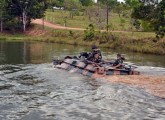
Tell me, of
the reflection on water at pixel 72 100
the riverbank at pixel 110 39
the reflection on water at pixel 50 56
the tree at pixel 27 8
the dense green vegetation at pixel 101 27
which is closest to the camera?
the reflection on water at pixel 72 100

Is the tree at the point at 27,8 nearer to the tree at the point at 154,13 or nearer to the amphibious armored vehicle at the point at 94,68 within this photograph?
the tree at the point at 154,13

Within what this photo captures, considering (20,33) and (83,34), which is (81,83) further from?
(20,33)

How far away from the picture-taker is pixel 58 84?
1705cm

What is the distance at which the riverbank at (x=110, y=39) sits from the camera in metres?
38.7

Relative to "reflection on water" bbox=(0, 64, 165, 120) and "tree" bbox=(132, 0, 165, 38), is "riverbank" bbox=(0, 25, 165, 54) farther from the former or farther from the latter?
"reflection on water" bbox=(0, 64, 165, 120)

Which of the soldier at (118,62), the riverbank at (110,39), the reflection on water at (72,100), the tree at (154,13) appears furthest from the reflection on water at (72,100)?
the riverbank at (110,39)

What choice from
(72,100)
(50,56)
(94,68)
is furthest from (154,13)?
(72,100)

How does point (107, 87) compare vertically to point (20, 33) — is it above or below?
below

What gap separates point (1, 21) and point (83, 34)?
24.3m

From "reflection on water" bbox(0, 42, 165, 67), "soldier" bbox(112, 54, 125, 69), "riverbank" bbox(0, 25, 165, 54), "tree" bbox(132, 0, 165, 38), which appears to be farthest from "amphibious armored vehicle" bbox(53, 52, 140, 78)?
"riverbank" bbox(0, 25, 165, 54)

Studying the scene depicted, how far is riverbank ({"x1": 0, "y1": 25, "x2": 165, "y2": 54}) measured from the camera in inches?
1524

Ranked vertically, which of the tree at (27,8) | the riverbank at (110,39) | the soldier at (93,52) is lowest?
the soldier at (93,52)

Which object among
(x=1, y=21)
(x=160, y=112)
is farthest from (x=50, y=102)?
(x=1, y=21)

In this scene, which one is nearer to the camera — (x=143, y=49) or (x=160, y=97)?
(x=160, y=97)
